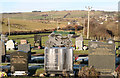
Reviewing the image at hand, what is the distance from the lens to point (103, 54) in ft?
53.9

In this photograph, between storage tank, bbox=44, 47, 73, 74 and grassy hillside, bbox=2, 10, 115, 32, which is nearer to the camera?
storage tank, bbox=44, 47, 73, 74

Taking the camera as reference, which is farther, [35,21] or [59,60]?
[35,21]

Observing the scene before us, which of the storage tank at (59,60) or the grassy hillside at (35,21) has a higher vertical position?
the grassy hillside at (35,21)

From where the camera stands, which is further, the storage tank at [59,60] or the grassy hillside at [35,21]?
the grassy hillside at [35,21]

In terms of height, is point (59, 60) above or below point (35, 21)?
below

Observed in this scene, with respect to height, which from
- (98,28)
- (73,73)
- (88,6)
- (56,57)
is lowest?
(73,73)

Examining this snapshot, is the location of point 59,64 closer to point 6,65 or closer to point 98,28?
point 6,65

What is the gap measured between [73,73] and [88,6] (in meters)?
27.4

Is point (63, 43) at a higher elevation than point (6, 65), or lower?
higher

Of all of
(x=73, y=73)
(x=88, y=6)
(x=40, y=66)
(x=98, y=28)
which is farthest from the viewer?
(x=98, y=28)

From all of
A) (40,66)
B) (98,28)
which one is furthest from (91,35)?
(40,66)

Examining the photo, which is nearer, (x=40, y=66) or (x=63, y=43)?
(x=63, y=43)

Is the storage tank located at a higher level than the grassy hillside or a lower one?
lower

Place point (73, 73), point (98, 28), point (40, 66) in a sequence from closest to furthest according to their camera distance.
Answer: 1. point (73, 73)
2. point (40, 66)
3. point (98, 28)
